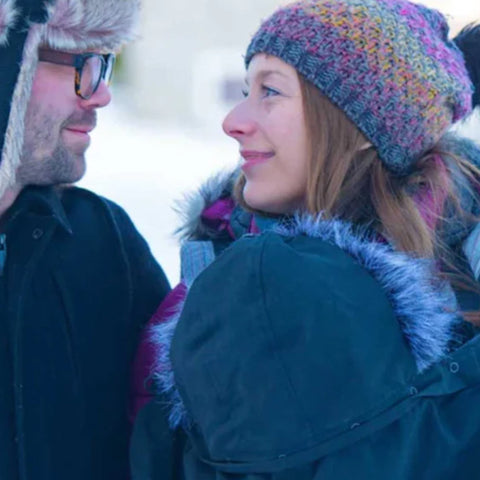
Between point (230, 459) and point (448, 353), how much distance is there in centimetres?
44

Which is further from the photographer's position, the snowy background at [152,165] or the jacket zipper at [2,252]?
the snowy background at [152,165]

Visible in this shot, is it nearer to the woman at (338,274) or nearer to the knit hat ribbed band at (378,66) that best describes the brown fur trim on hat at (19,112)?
the woman at (338,274)

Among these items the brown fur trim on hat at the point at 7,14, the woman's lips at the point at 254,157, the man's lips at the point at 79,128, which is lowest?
the man's lips at the point at 79,128

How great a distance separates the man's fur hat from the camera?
1943mm

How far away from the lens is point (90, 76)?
2135 mm

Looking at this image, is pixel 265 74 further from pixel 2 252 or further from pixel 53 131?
pixel 2 252

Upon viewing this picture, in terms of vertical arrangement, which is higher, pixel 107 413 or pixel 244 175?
pixel 244 175

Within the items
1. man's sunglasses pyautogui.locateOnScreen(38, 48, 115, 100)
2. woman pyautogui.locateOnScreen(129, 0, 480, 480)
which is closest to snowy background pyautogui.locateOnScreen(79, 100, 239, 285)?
man's sunglasses pyautogui.locateOnScreen(38, 48, 115, 100)

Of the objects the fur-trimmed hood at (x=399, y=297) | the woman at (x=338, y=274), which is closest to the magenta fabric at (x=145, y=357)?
the woman at (x=338, y=274)

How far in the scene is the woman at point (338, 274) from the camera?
1370 mm

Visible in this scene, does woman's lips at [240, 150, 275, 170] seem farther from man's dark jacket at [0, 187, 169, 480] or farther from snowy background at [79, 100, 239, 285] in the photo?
snowy background at [79, 100, 239, 285]

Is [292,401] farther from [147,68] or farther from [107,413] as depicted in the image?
[147,68]

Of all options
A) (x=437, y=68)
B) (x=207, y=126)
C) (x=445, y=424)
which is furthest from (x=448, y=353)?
(x=207, y=126)

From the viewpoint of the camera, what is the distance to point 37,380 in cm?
189
